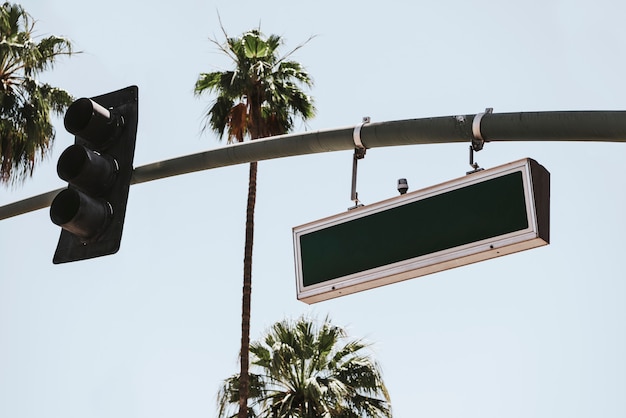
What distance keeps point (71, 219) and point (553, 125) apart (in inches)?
98.5

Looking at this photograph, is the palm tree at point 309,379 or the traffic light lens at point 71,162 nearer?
the traffic light lens at point 71,162

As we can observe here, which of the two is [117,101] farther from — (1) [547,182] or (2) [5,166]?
(2) [5,166]

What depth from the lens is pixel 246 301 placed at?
26.3 m

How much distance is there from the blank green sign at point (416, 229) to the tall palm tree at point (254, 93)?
2296cm

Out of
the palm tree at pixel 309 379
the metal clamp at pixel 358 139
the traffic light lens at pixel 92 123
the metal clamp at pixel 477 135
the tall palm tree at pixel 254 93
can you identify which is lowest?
the metal clamp at pixel 477 135

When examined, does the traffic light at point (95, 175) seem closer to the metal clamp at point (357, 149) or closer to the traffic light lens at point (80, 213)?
the traffic light lens at point (80, 213)

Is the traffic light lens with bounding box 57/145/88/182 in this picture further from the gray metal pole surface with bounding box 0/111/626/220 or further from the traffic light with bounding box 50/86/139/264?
the gray metal pole surface with bounding box 0/111/626/220

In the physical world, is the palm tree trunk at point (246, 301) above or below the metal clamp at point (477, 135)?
above

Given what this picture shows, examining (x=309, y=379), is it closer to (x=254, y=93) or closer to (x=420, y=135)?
(x=254, y=93)

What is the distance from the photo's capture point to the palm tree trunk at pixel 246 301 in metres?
24.5

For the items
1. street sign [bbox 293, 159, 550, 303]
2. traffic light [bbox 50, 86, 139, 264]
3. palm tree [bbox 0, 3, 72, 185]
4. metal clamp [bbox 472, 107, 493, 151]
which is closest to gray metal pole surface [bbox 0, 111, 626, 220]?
metal clamp [bbox 472, 107, 493, 151]

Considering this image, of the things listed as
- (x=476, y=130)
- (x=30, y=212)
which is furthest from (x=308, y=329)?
(x=476, y=130)

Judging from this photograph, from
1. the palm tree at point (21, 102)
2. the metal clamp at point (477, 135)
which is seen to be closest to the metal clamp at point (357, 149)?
the metal clamp at point (477, 135)

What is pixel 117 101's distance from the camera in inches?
219
